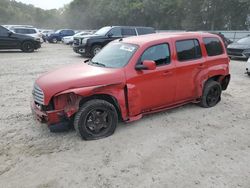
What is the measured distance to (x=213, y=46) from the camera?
257 inches

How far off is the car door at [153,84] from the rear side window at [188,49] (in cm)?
31

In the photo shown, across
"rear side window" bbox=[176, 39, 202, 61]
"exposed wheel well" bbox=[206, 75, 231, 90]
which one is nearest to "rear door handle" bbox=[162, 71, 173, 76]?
"rear side window" bbox=[176, 39, 202, 61]

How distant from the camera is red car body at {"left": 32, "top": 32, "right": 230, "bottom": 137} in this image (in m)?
4.70

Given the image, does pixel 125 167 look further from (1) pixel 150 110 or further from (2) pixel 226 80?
(2) pixel 226 80

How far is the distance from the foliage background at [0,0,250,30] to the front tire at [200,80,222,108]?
1100 inches

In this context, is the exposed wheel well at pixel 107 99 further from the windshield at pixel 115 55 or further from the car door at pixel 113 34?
the car door at pixel 113 34

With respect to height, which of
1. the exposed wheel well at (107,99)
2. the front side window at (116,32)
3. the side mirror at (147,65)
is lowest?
the exposed wheel well at (107,99)

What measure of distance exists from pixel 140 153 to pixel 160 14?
41997mm

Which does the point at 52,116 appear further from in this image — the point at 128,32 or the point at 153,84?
the point at 128,32

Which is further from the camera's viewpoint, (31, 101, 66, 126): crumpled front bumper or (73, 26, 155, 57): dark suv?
(73, 26, 155, 57): dark suv

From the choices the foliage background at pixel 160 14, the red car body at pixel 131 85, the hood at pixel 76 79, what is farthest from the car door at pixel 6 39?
the foliage background at pixel 160 14

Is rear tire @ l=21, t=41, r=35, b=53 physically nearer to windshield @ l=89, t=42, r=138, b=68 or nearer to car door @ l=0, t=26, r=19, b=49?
car door @ l=0, t=26, r=19, b=49

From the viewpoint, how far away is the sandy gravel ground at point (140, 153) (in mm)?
3725

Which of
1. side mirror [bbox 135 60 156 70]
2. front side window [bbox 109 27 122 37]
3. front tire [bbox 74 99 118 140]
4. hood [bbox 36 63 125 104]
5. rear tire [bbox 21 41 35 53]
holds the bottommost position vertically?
rear tire [bbox 21 41 35 53]
